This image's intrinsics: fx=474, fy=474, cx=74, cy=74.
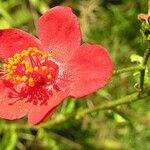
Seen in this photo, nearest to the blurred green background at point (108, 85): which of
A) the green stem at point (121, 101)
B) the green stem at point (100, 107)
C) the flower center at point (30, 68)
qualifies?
the green stem at point (100, 107)

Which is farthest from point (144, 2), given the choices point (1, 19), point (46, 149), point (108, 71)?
point (108, 71)

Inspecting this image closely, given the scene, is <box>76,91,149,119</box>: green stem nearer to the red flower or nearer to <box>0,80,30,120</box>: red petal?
the red flower

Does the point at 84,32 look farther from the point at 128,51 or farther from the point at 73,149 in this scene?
the point at 73,149

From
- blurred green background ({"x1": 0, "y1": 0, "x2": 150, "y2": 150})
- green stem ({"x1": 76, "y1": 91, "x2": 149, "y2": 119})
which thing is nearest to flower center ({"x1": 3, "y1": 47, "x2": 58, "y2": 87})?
green stem ({"x1": 76, "y1": 91, "x2": 149, "y2": 119})

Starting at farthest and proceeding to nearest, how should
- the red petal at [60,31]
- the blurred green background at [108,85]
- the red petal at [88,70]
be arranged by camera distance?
the blurred green background at [108,85], the red petal at [60,31], the red petal at [88,70]

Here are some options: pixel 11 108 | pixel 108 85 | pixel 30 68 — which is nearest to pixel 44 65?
pixel 30 68

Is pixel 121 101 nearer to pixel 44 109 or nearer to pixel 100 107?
pixel 100 107

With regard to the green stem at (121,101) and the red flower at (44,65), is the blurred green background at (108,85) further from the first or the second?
the red flower at (44,65)

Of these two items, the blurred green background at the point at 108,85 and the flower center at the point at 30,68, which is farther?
the blurred green background at the point at 108,85
